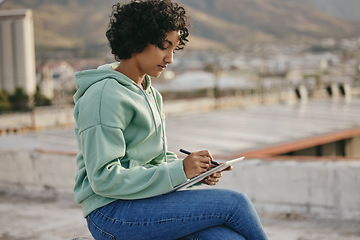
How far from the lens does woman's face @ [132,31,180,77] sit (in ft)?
6.00

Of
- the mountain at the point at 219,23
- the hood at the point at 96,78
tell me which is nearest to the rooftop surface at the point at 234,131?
the hood at the point at 96,78

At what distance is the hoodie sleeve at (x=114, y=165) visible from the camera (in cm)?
168

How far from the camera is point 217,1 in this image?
187125 mm

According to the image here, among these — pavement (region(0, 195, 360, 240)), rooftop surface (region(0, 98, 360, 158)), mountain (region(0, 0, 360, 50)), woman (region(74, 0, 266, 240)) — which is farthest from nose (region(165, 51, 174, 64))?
mountain (region(0, 0, 360, 50))

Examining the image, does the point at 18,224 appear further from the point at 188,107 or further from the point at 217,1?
the point at 217,1

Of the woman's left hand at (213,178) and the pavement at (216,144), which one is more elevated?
the woman's left hand at (213,178)

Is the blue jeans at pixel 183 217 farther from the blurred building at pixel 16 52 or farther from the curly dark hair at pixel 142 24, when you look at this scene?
the blurred building at pixel 16 52

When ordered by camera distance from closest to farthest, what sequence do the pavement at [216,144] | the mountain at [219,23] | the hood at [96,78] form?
1. the hood at [96,78]
2. the pavement at [216,144]
3. the mountain at [219,23]

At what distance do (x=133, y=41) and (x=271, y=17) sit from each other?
172804 mm

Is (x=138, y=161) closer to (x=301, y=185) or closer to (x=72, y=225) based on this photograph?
(x=72, y=225)

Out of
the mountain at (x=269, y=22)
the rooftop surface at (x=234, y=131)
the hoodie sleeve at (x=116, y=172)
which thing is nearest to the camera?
the hoodie sleeve at (x=116, y=172)

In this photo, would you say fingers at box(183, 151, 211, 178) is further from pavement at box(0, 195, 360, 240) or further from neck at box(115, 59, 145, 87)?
pavement at box(0, 195, 360, 240)

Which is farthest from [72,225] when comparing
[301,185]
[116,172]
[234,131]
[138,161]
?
[234,131]

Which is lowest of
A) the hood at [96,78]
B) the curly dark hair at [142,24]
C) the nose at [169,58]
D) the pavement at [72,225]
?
the pavement at [72,225]
